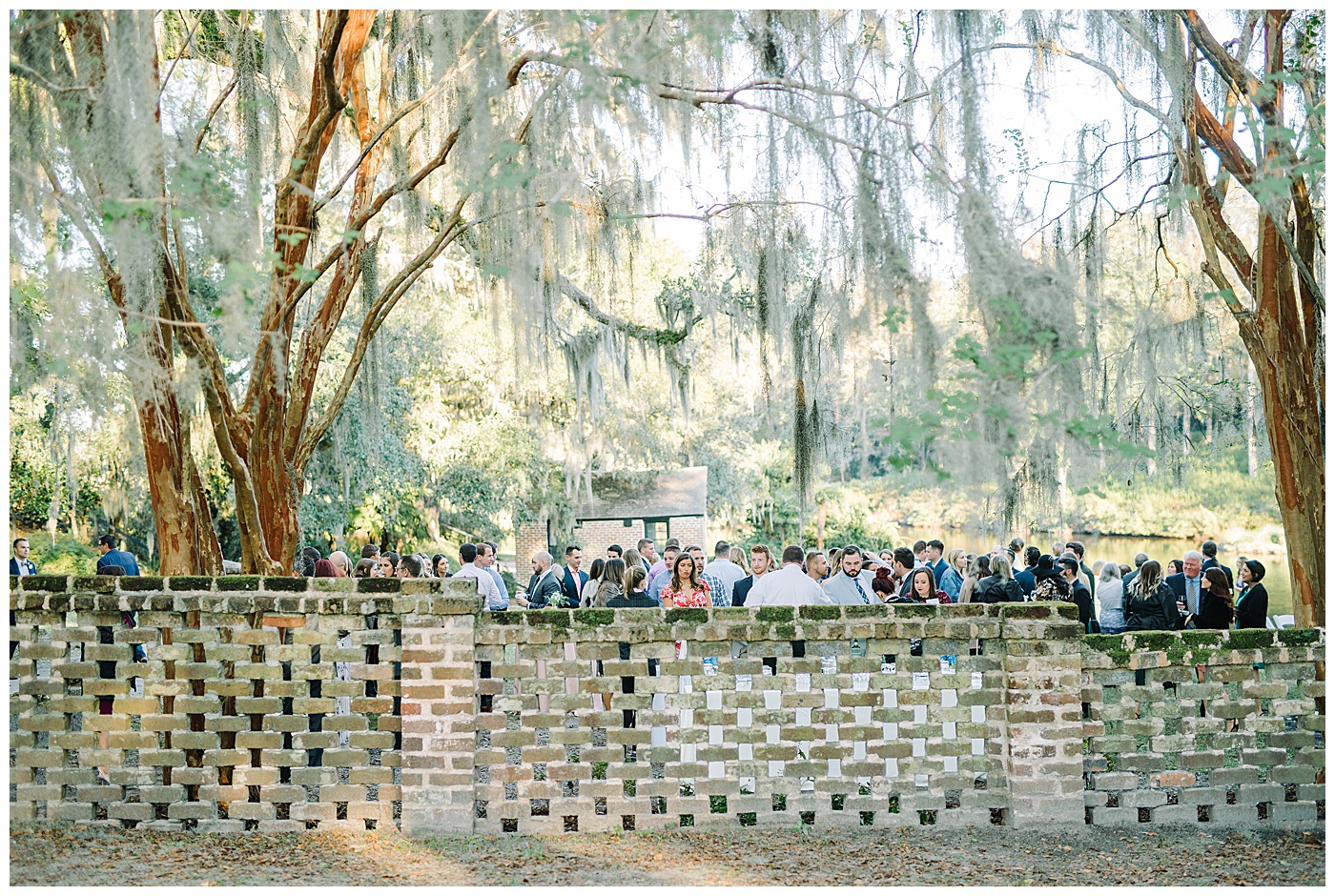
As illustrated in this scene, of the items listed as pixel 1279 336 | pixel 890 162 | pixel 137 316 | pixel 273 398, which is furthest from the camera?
pixel 273 398

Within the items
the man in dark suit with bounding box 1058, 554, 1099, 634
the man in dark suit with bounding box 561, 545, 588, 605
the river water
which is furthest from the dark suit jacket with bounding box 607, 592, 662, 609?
the river water

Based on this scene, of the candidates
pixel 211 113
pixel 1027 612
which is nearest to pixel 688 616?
pixel 1027 612

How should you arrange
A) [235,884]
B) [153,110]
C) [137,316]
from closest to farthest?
[235,884] → [153,110] → [137,316]

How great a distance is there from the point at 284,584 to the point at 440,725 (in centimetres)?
101

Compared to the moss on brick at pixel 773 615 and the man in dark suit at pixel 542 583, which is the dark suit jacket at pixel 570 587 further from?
the moss on brick at pixel 773 615

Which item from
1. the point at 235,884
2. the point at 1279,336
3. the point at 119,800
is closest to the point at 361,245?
the point at 119,800

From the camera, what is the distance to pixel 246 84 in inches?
296

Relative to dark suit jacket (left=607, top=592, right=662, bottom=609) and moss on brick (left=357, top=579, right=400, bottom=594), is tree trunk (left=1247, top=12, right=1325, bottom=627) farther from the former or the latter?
moss on brick (left=357, top=579, right=400, bottom=594)

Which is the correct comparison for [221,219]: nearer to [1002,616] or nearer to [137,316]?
[137,316]

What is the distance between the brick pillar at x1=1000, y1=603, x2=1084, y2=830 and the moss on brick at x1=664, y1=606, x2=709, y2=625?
4.74 feet

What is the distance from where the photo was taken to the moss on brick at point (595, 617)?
202 inches

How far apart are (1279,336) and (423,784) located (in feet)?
20.3

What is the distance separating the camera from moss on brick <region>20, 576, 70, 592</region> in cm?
519

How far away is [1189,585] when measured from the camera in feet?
27.2
